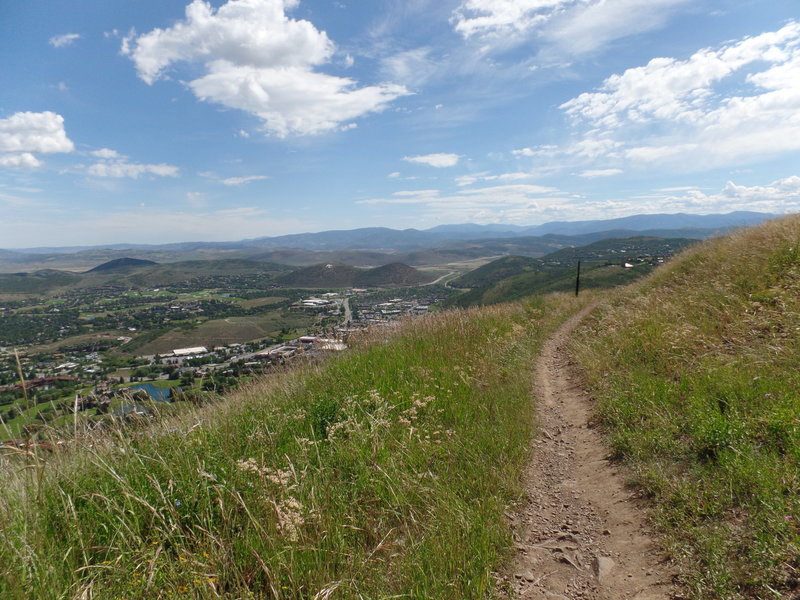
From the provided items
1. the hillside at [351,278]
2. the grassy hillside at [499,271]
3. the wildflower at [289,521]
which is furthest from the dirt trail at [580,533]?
the hillside at [351,278]

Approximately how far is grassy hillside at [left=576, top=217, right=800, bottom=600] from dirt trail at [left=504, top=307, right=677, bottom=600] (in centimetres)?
25

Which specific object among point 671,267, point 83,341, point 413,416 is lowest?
point 83,341

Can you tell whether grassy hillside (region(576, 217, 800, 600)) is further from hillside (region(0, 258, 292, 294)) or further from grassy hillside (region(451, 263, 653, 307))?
hillside (region(0, 258, 292, 294))

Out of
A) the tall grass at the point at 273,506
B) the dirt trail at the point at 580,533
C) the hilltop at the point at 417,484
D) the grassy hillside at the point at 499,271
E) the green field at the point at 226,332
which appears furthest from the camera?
the grassy hillside at the point at 499,271

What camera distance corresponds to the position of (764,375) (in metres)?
4.53

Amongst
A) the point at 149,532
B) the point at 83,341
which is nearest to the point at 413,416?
the point at 149,532

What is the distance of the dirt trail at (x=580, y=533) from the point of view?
9.12ft

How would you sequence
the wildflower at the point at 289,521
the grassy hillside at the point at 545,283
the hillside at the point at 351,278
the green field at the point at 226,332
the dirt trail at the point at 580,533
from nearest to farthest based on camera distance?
the wildflower at the point at 289,521
the dirt trail at the point at 580,533
the green field at the point at 226,332
the grassy hillside at the point at 545,283
the hillside at the point at 351,278

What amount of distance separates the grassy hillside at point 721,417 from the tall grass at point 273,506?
145 cm

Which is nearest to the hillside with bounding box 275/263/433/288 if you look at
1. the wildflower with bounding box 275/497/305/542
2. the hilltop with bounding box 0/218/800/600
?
the hilltop with bounding box 0/218/800/600

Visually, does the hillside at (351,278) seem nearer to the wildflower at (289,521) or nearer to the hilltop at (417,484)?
the hilltop at (417,484)

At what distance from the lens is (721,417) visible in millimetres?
3988

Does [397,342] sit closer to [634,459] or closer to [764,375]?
[634,459]

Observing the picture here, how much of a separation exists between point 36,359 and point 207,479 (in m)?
52.2
